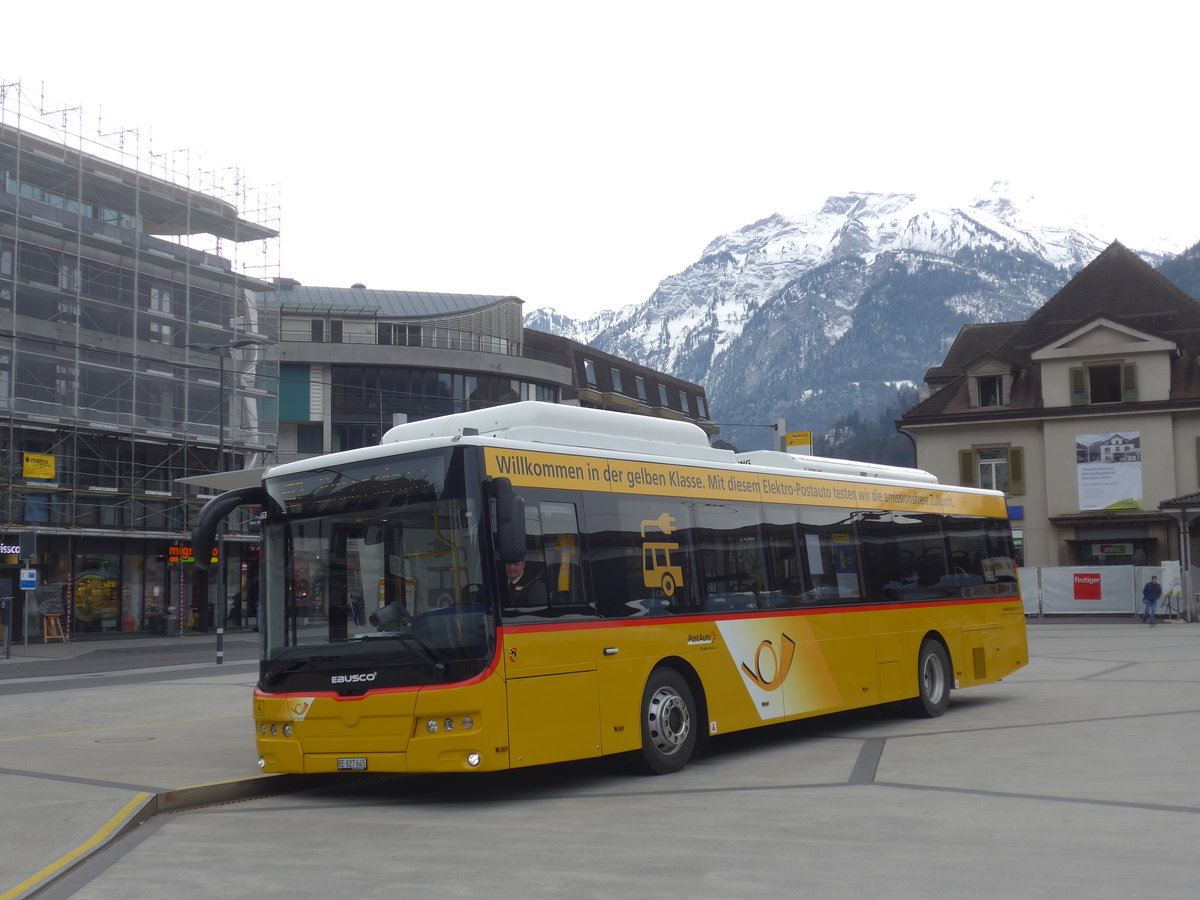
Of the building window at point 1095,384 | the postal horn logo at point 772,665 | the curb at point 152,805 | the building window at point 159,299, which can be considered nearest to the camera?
the curb at point 152,805

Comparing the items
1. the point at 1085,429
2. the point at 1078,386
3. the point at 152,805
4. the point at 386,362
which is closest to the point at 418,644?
the point at 152,805

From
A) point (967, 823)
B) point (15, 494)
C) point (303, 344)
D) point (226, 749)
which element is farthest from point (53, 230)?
point (967, 823)

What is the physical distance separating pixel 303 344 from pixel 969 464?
29670 millimetres

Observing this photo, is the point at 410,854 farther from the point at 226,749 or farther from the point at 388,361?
the point at 388,361

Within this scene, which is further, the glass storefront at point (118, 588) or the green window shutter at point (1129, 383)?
the green window shutter at point (1129, 383)

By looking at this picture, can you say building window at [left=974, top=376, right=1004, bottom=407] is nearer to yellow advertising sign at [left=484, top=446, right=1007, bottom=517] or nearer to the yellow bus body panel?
yellow advertising sign at [left=484, top=446, right=1007, bottom=517]

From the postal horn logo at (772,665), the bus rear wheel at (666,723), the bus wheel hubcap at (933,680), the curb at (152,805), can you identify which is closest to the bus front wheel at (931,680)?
the bus wheel hubcap at (933,680)

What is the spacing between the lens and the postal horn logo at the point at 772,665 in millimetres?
12438

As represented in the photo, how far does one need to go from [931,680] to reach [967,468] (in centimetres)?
3825

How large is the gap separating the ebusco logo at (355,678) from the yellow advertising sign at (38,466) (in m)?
33.1

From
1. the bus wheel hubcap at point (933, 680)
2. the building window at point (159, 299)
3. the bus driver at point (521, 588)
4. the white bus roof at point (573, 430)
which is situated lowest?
the bus wheel hubcap at point (933, 680)

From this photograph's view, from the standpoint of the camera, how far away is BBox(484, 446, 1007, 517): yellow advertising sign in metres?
10.5

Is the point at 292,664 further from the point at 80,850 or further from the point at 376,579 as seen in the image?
the point at 80,850

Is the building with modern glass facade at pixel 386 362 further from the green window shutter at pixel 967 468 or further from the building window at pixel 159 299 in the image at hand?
the green window shutter at pixel 967 468
